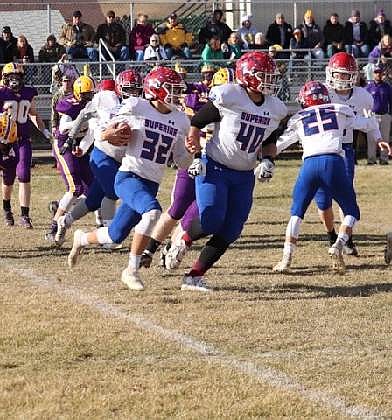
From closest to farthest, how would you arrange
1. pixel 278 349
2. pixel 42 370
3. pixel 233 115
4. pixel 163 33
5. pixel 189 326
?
pixel 42 370 → pixel 278 349 → pixel 189 326 → pixel 233 115 → pixel 163 33

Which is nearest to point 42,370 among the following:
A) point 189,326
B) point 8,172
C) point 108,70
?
point 189,326

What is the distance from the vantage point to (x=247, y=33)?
20.8 meters

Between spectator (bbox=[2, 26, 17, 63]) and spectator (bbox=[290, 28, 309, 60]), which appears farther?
spectator (bbox=[290, 28, 309, 60])

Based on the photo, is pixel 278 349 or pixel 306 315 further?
pixel 306 315

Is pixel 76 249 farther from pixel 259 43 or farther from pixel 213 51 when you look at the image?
pixel 259 43

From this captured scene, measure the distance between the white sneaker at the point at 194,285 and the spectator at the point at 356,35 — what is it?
13690 mm

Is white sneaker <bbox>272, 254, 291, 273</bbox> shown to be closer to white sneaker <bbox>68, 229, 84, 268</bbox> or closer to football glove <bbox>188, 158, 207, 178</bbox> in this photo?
football glove <bbox>188, 158, 207, 178</bbox>

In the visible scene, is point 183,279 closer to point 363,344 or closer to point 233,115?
point 233,115

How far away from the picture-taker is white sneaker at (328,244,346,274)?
8.26 m

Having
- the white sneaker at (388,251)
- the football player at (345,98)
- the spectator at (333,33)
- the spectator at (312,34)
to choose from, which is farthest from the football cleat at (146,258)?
the spectator at (333,33)

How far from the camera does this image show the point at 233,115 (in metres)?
7.52

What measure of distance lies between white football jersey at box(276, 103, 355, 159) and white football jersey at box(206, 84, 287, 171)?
0.85 meters

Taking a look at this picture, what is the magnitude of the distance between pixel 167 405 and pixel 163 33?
16052 millimetres

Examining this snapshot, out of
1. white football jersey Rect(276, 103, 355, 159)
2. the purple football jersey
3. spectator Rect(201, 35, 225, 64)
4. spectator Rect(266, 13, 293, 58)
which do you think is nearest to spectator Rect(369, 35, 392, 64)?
spectator Rect(266, 13, 293, 58)
